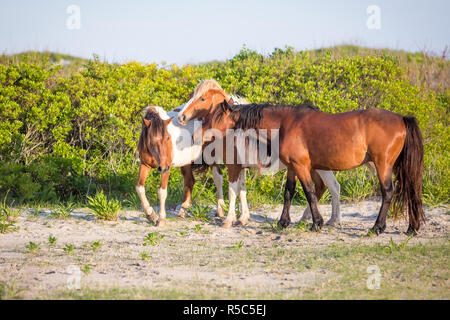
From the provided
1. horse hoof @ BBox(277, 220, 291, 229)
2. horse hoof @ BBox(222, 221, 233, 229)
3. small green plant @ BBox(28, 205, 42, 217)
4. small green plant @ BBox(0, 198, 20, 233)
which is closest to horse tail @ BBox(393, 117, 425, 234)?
horse hoof @ BBox(277, 220, 291, 229)

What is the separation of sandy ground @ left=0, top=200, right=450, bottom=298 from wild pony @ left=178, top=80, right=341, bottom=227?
0.27 metres

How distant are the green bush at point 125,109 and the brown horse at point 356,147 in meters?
2.24

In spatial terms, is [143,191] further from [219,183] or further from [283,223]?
[283,223]

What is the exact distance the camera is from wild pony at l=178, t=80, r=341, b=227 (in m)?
7.45

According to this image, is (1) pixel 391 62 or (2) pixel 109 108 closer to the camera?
(2) pixel 109 108

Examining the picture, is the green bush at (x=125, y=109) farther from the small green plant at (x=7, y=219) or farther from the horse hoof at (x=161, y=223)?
the horse hoof at (x=161, y=223)

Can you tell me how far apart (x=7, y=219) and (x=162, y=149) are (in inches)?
103

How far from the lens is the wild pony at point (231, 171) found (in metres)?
7.45

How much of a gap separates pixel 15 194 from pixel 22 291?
15.9 ft

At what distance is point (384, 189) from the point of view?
657 cm

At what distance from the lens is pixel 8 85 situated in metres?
9.29

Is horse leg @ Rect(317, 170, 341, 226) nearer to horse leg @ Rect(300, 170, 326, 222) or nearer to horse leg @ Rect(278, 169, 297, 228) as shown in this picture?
horse leg @ Rect(300, 170, 326, 222)
